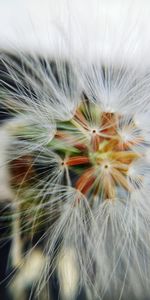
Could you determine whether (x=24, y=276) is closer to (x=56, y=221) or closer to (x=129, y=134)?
(x=56, y=221)

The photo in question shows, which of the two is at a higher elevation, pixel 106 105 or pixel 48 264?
pixel 106 105

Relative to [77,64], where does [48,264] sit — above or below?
below

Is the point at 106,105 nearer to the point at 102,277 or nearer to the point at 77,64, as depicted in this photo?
the point at 77,64

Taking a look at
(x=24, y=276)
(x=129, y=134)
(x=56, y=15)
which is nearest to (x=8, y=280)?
(x=24, y=276)

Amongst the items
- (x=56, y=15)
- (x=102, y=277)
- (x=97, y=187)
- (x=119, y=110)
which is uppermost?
(x=56, y=15)

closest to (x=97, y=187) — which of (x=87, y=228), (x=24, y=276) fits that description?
(x=87, y=228)

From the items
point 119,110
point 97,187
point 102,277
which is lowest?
point 102,277
